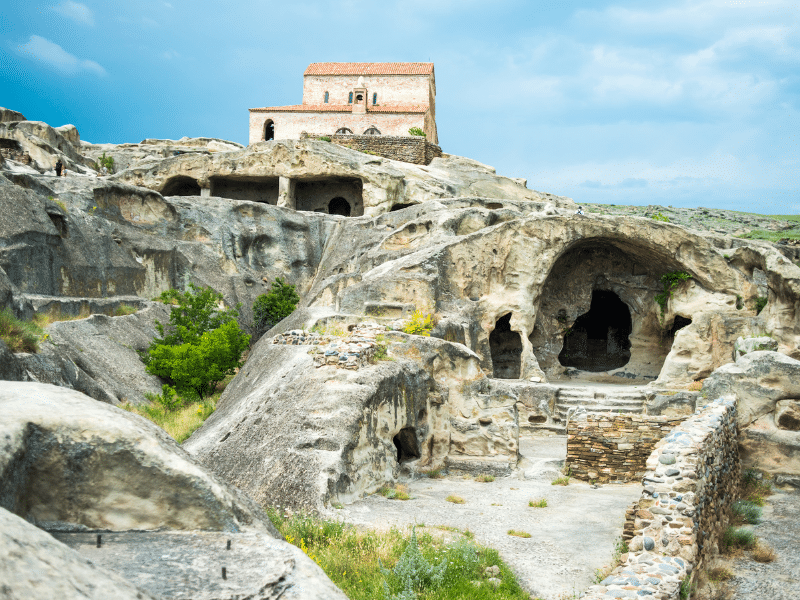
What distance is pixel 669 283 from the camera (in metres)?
19.0

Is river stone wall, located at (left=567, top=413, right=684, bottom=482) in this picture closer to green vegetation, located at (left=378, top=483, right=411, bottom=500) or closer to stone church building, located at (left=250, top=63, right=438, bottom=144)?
green vegetation, located at (left=378, top=483, right=411, bottom=500)

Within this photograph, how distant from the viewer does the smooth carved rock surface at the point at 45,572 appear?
179cm

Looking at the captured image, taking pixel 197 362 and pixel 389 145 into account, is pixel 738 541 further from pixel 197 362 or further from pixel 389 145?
pixel 389 145

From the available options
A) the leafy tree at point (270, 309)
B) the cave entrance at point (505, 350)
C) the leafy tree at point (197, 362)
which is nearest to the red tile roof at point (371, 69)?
the leafy tree at point (270, 309)

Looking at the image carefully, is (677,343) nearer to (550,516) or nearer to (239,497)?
(550,516)

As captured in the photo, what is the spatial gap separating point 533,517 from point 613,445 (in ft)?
10.0

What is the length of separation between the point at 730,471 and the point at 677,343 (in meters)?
8.54

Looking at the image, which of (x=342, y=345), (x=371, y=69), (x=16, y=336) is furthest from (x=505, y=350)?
(x=371, y=69)

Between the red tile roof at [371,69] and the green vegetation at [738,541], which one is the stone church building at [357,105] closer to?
the red tile roof at [371,69]

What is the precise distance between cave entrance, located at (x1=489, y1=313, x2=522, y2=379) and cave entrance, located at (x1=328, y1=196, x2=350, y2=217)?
1029 cm

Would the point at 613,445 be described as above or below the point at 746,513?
above

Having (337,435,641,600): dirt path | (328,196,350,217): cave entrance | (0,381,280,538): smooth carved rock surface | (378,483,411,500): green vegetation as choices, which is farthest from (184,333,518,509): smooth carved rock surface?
(328,196,350,217): cave entrance

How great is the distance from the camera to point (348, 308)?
15.4 metres

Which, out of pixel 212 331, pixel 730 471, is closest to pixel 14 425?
pixel 730 471
